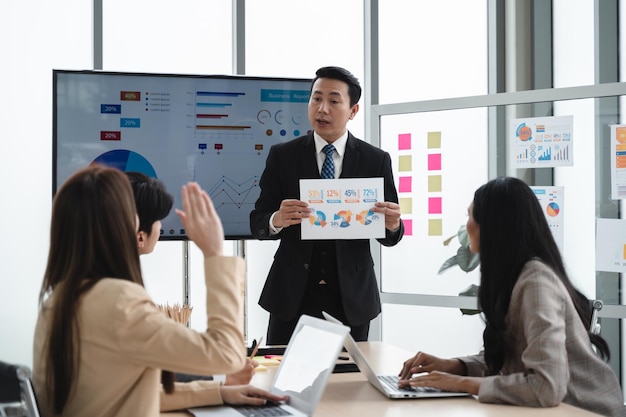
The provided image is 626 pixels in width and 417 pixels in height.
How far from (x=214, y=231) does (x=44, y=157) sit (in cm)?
309

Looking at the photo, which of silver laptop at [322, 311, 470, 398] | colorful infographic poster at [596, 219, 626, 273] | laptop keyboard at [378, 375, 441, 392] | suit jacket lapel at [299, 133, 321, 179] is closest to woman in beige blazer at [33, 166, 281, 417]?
silver laptop at [322, 311, 470, 398]

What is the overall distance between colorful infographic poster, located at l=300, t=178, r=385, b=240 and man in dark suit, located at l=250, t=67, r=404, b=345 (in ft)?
0.12

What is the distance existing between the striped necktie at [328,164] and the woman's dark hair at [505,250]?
1.16m

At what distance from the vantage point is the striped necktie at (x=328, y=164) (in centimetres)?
331

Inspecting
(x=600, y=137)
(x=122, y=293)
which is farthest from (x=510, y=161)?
(x=122, y=293)

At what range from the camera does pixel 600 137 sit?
402 cm

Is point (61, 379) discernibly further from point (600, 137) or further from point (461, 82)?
point (461, 82)

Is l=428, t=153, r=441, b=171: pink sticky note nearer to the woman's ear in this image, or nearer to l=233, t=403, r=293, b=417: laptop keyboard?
the woman's ear

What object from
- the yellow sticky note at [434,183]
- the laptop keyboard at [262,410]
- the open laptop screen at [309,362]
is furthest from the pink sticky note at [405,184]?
the laptop keyboard at [262,410]

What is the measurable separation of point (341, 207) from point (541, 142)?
1619 mm

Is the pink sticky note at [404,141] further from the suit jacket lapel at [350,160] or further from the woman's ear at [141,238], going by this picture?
the woman's ear at [141,238]

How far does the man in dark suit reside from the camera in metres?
3.12

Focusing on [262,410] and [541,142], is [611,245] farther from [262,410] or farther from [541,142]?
[262,410]

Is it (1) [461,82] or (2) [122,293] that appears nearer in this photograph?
(2) [122,293]
